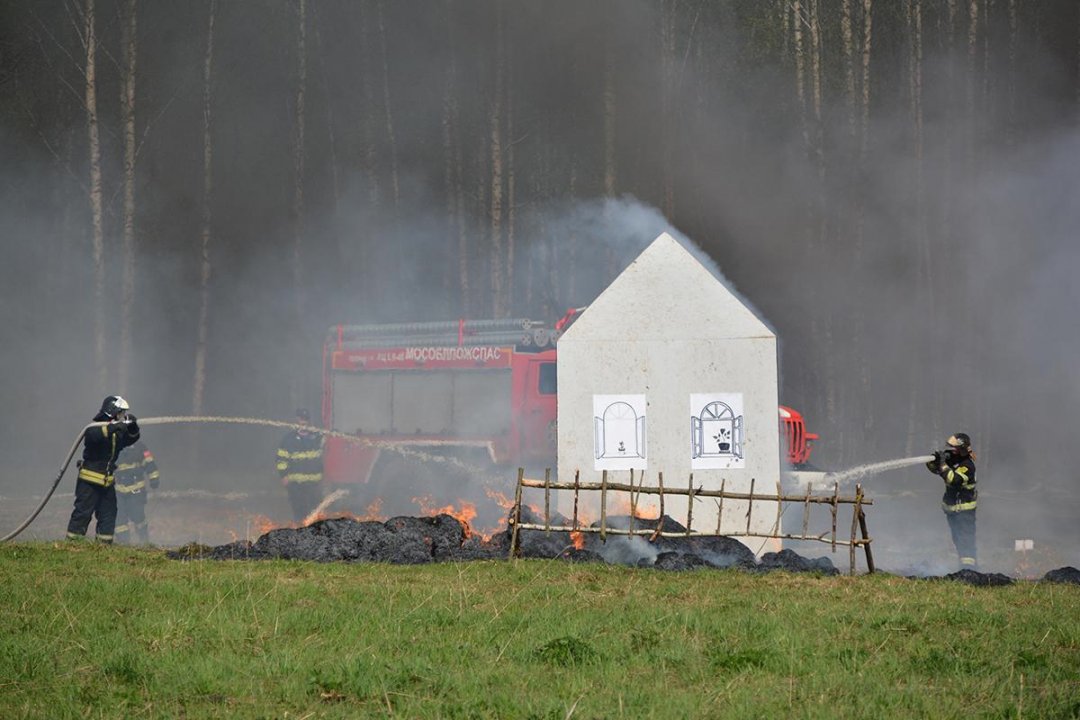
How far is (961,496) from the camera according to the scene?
12.7m

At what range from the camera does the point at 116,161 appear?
118ft

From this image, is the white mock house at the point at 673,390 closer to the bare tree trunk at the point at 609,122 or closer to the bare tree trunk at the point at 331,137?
the bare tree trunk at the point at 609,122

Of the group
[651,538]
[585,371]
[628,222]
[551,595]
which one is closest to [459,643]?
[551,595]

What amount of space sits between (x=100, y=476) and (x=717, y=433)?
7450mm

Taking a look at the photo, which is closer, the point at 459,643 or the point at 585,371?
the point at 459,643

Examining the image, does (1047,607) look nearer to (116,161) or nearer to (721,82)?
(721,82)

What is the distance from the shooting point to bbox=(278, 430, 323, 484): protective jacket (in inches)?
664

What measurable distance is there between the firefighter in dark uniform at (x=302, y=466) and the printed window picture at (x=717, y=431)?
6.30m

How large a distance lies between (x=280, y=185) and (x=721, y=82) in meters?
15.1

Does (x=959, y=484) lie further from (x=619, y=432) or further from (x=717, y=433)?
(x=619, y=432)

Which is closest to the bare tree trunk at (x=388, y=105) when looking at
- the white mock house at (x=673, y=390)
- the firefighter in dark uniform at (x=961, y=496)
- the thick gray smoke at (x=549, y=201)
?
the thick gray smoke at (x=549, y=201)

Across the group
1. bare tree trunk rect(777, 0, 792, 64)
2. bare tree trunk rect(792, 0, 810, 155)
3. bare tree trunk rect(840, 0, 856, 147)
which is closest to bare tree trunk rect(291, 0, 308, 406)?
bare tree trunk rect(777, 0, 792, 64)

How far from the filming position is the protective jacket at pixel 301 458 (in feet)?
55.4

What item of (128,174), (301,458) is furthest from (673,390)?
(128,174)
